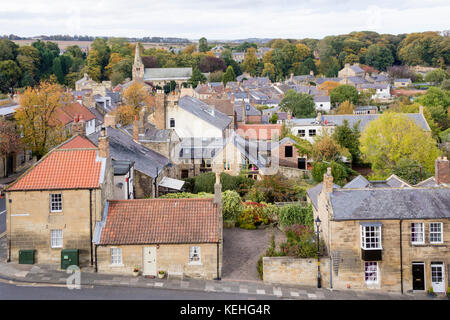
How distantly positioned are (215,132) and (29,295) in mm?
37134

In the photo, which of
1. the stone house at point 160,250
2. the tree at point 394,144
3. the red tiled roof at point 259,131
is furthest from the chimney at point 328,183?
the red tiled roof at point 259,131

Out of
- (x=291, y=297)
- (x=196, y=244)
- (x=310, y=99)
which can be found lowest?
(x=291, y=297)

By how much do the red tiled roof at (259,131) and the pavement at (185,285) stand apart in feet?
129

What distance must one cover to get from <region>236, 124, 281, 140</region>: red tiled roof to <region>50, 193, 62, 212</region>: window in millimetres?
40187

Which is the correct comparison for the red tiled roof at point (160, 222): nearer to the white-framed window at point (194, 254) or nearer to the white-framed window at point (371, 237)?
the white-framed window at point (194, 254)

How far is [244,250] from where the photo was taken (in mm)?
31797

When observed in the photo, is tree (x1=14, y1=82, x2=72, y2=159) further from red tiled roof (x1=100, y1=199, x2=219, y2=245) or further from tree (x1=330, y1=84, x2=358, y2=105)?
tree (x1=330, y1=84, x2=358, y2=105)

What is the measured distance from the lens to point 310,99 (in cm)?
9269

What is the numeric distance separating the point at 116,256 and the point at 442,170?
2118cm

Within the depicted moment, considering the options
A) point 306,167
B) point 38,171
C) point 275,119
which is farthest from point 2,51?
point 38,171

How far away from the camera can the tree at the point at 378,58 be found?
19325 centimetres

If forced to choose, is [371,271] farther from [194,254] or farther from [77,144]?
[77,144]

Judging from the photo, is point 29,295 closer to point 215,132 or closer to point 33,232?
point 33,232

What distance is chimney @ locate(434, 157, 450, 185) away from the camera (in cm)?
3291
